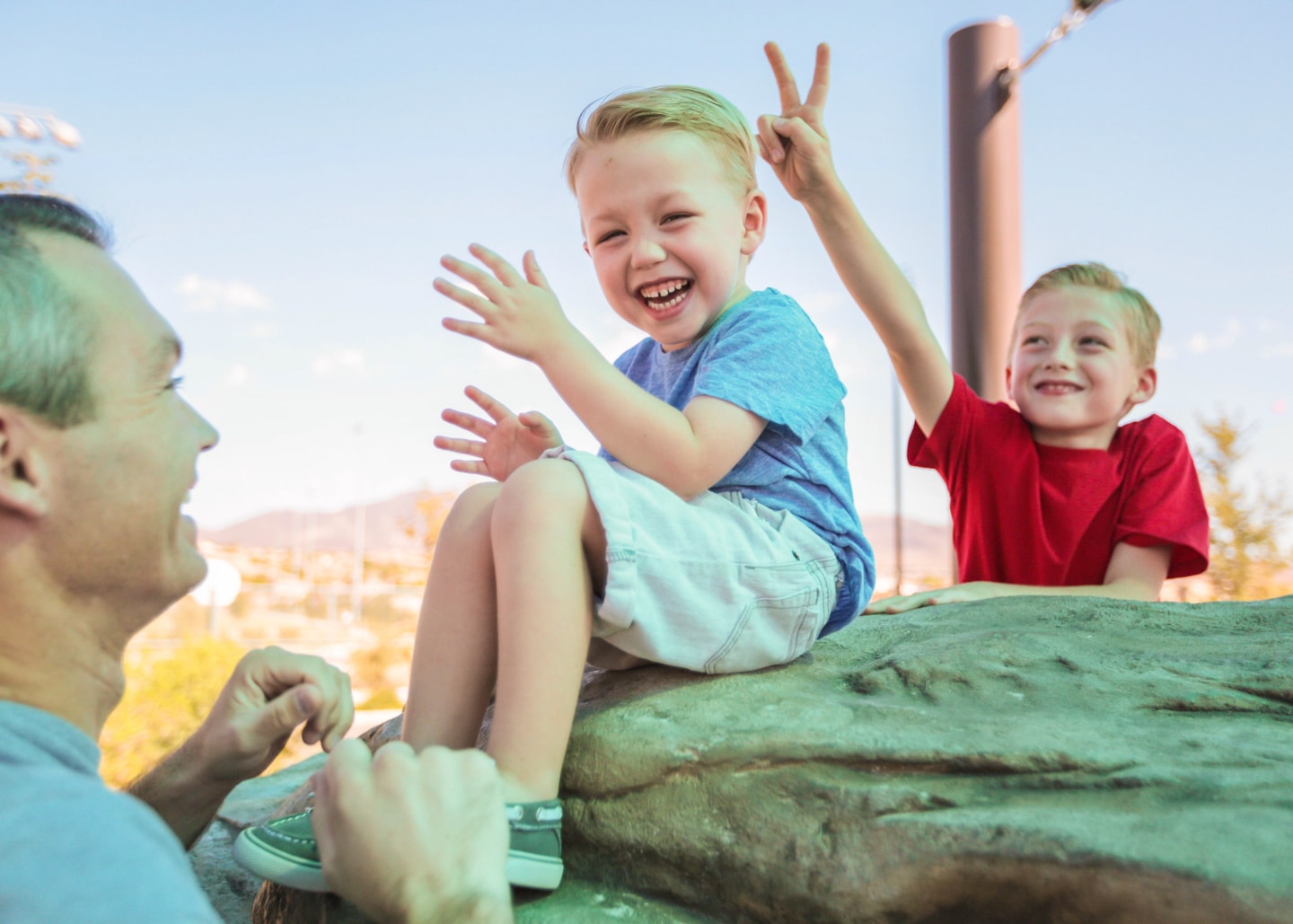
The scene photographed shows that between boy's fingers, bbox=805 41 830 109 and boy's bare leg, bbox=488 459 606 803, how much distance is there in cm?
127

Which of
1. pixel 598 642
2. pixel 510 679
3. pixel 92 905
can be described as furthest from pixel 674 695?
pixel 92 905

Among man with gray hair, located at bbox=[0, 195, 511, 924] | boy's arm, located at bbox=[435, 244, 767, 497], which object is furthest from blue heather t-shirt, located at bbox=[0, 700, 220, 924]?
boy's arm, located at bbox=[435, 244, 767, 497]

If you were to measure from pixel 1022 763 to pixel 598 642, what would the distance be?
32.2 inches

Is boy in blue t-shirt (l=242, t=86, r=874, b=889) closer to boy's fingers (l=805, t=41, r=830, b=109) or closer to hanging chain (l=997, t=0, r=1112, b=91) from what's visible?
boy's fingers (l=805, t=41, r=830, b=109)

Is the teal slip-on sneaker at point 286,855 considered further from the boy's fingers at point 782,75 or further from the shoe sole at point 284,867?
the boy's fingers at point 782,75

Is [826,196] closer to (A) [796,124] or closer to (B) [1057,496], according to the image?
(A) [796,124]

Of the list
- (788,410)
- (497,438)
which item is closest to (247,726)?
(497,438)

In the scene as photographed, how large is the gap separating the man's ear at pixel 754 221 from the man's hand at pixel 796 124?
18 centimetres

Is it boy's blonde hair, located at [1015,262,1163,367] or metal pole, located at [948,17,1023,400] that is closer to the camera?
boy's blonde hair, located at [1015,262,1163,367]

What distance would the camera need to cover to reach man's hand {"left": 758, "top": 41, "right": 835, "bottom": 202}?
2.51 metres

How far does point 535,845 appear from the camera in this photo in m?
1.53

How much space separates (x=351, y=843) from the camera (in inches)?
53.3

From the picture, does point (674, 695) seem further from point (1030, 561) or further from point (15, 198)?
point (1030, 561)

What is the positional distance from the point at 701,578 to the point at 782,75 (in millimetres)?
1337
